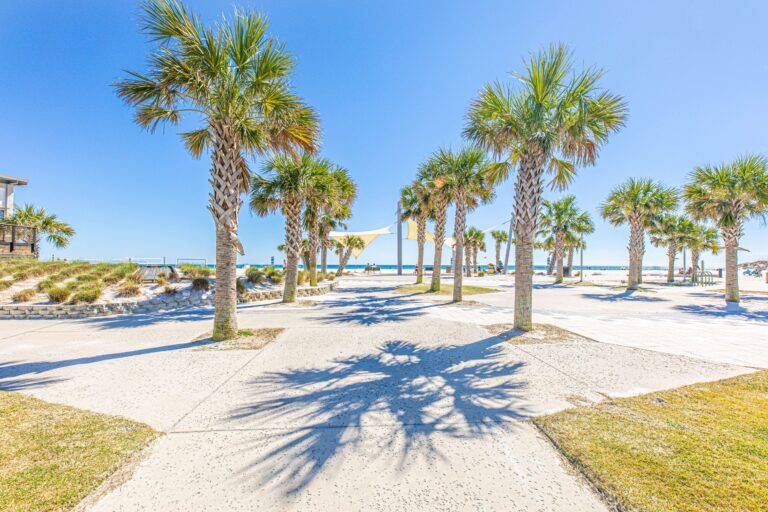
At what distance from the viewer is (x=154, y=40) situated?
628cm

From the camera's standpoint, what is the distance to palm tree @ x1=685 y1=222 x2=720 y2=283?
99.9ft

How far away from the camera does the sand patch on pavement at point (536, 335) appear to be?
6947 millimetres

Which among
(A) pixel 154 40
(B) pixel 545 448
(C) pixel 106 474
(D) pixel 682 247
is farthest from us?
(D) pixel 682 247

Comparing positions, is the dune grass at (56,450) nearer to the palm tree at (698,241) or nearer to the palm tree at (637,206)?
the palm tree at (637,206)

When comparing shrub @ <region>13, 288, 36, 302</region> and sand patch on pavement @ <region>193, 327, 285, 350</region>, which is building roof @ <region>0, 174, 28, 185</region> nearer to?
shrub @ <region>13, 288, 36, 302</region>

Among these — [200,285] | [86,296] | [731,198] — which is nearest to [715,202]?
[731,198]

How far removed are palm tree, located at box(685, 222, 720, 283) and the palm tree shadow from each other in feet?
122

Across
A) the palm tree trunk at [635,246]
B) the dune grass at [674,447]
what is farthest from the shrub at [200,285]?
the palm tree trunk at [635,246]

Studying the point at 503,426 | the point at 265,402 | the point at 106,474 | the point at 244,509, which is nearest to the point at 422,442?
the point at 503,426

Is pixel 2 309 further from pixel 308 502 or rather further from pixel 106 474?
pixel 308 502

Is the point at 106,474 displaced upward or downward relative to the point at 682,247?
downward

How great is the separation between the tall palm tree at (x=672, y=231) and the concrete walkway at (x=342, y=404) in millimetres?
28324

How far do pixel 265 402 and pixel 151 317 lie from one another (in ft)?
28.0

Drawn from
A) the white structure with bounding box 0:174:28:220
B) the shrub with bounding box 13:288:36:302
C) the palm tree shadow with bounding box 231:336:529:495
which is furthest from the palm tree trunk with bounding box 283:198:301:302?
the white structure with bounding box 0:174:28:220
